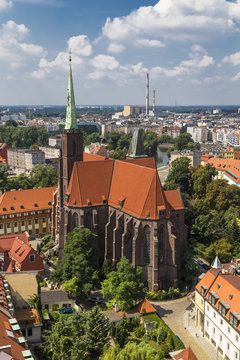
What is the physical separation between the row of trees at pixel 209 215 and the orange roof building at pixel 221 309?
11.4 meters

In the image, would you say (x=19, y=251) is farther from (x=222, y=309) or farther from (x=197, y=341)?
(x=222, y=309)

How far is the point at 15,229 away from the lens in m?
85.6

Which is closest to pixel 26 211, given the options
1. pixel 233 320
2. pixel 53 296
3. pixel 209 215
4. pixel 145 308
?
pixel 53 296

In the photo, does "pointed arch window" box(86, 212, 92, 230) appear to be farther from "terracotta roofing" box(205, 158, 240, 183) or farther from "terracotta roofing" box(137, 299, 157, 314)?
"terracotta roofing" box(205, 158, 240, 183)

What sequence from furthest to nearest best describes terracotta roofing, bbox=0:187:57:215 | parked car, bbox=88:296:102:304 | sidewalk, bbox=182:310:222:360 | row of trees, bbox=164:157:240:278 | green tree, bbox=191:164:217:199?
1. green tree, bbox=191:164:217:199
2. terracotta roofing, bbox=0:187:57:215
3. row of trees, bbox=164:157:240:278
4. parked car, bbox=88:296:102:304
5. sidewalk, bbox=182:310:222:360

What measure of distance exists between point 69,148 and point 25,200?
816 inches

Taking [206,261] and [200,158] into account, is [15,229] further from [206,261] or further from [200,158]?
[200,158]

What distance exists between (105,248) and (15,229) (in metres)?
26.4

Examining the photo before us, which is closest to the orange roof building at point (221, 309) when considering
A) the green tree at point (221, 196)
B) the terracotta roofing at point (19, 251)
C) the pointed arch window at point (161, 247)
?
the pointed arch window at point (161, 247)

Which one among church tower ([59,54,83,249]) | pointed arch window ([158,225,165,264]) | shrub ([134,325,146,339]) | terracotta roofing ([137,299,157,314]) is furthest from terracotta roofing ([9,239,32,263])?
shrub ([134,325,146,339])

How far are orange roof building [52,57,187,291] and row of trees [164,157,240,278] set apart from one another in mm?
5425

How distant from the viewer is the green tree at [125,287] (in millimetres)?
54312

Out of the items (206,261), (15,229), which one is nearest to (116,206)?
(206,261)

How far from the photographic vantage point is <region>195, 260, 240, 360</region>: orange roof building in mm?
44969
